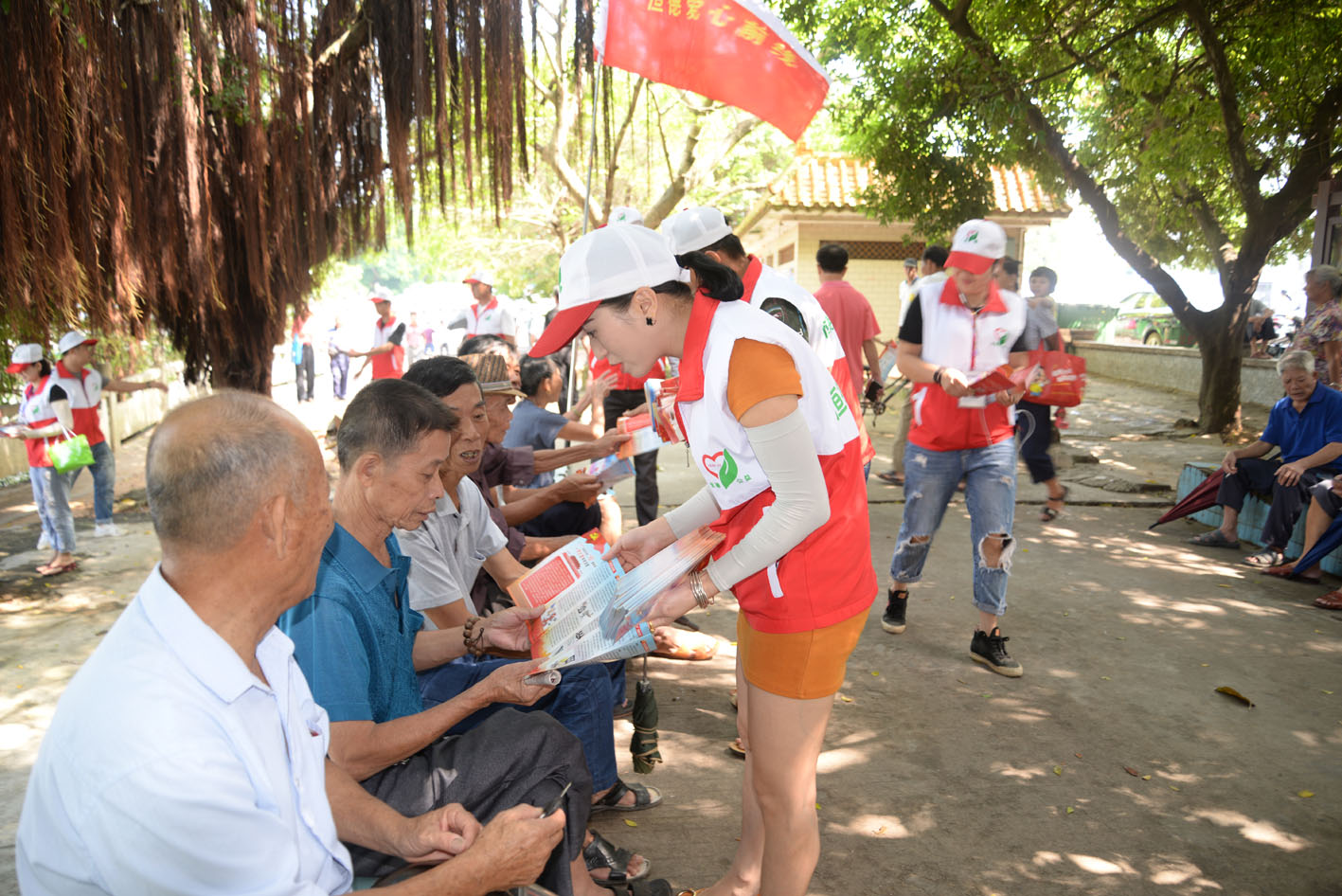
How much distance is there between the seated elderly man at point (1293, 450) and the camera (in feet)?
17.9

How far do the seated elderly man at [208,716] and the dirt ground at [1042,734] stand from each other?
1648mm

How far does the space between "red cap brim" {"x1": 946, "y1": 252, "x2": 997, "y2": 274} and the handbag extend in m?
0.82

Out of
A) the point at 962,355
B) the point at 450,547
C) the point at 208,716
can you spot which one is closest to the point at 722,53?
the point at 962,355

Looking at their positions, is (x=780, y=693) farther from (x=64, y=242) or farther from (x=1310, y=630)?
(x=1310, y=630)

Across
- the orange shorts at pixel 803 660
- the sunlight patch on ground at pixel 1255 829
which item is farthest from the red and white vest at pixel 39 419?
the sunlight patch on ground at pixel 1255 829

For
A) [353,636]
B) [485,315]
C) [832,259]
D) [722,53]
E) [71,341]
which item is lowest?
[353,636]

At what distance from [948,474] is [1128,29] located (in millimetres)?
7604

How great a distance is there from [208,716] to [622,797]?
2049 mm

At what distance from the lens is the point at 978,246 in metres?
3.88

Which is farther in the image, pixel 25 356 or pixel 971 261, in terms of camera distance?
pixel 25 356

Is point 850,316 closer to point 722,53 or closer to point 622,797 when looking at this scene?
point 722,53

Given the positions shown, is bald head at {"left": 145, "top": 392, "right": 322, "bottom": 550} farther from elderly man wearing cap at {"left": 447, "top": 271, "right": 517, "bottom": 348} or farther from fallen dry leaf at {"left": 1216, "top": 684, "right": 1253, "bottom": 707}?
fallen dry leaf at {"left": 1216, "top": 684, "right": 1253, "bottom": 707}

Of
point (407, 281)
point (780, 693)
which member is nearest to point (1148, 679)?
point (780, 693)

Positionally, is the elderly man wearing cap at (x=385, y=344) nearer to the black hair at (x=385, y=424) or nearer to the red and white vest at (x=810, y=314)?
the red and white vest at (x=810, y=314)
